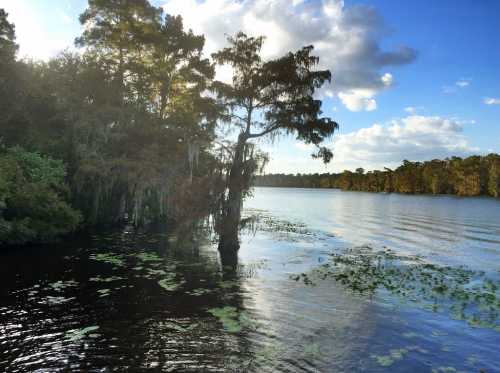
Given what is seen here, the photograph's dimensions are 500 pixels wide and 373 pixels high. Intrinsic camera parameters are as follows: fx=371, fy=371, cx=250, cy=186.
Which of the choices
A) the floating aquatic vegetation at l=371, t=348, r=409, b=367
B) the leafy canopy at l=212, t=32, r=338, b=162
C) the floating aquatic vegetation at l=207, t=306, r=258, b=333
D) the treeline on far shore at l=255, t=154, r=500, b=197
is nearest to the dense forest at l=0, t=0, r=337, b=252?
the leafy canopy at l=212, t=32, r=338, b=162

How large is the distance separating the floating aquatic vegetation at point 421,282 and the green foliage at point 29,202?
15395 millimetres

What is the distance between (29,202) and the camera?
21734mm

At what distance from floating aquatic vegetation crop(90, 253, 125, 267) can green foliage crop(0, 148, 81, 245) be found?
4.42 m

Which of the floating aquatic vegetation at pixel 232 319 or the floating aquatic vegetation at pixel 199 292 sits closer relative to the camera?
the floating aquatic vegetation at pixel 232 319

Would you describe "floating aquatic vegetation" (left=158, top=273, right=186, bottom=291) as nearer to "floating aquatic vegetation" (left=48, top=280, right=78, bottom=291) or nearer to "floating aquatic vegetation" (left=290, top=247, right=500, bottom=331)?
"floating aquatic vegetation" (left=48, top=280, right=78, bottom=291)

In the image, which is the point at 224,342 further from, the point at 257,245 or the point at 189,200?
the point at 257,245

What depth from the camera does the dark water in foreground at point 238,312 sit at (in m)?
9.58

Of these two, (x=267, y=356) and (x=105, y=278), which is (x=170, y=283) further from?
(x=267, y=356)

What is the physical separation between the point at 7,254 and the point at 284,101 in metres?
18.5

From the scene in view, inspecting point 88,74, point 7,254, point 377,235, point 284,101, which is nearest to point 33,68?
point 88,74

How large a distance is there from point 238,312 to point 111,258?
10.6 meters

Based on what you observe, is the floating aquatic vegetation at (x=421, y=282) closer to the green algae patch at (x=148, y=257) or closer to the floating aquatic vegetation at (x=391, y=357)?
the floating aquatic vegetation at (x=391, y=357)

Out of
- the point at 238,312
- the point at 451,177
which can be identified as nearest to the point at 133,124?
the point at 238,312

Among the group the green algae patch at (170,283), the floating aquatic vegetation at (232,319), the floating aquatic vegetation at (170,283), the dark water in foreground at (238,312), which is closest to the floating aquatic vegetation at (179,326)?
the dark water in foreground at (238,312)
